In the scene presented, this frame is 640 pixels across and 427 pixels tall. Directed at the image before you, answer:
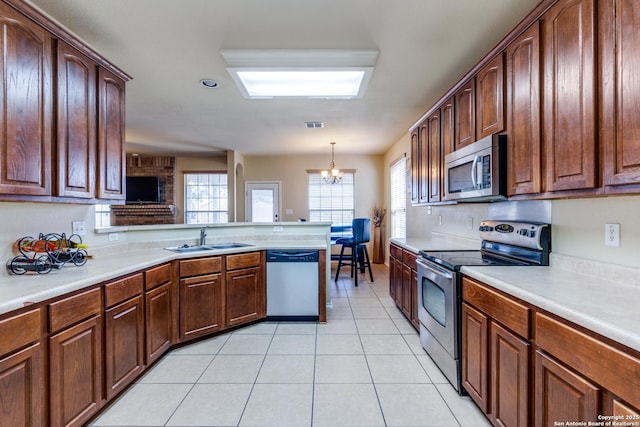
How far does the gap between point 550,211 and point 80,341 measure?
9.67 feet

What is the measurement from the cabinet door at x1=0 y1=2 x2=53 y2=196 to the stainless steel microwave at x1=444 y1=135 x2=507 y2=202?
9.17ft

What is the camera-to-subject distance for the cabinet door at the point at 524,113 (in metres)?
1.68

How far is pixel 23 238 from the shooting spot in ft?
6.24

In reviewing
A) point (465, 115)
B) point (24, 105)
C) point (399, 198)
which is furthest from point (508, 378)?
point (399, 198)

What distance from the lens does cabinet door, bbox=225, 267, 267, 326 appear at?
2.91m

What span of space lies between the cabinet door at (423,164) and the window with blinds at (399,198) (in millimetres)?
1635

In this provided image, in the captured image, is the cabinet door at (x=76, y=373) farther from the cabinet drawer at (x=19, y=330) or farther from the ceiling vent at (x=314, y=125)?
the ceiling vent at (x=314, y=125)

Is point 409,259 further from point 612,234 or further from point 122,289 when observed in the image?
point 122,289

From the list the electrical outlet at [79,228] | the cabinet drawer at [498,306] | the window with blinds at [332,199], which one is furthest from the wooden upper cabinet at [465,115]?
the window with blinds at [332,199]

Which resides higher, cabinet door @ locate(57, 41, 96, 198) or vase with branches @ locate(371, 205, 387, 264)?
cabinet door @ locate(57, 41, 96, 198)

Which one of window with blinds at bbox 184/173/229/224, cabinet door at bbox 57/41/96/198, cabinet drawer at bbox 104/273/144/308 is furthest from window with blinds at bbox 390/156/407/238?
cabinet door at bbox 57/41/96/198

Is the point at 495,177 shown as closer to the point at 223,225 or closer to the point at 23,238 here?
the point at 223,225

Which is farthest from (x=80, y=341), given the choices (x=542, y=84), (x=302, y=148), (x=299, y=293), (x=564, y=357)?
(x=302, y=148)

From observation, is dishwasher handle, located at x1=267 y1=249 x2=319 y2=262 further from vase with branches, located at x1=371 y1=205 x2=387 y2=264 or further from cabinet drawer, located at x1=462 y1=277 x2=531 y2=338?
vase with branches, located at x1=371 y1=205 x2=387 y2=264
